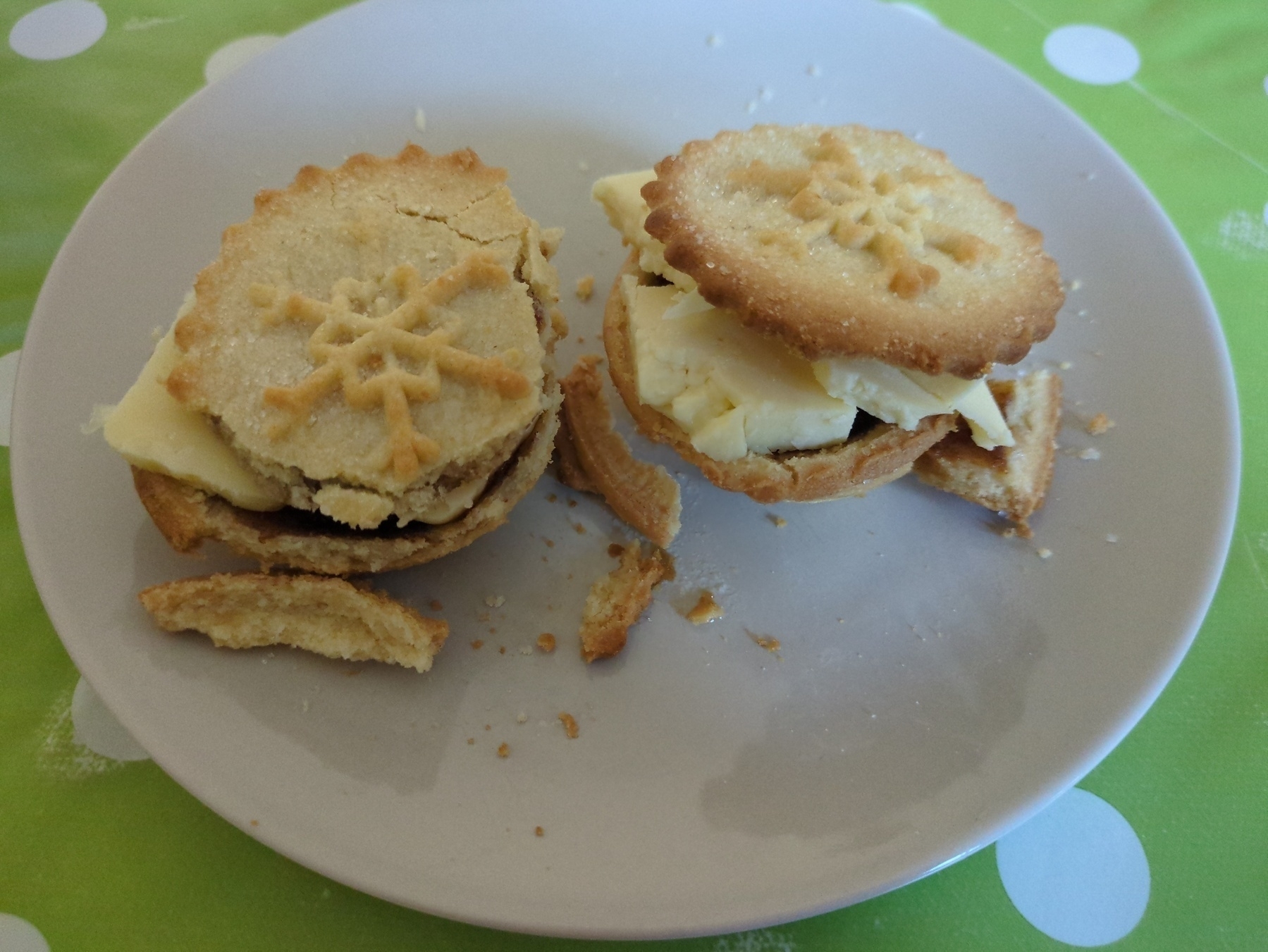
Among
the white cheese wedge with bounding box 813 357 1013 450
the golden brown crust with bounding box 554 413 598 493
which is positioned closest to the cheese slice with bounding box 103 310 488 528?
the golden brown crust with bounding box 554 413 598 493

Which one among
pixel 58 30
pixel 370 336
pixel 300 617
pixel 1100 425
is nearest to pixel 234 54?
pixel 58 30

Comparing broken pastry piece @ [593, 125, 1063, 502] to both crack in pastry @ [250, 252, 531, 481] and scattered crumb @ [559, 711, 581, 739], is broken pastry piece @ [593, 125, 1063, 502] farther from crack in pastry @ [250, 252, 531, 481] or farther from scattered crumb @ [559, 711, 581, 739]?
scattered crumb @ [559, 711, 581, 739]

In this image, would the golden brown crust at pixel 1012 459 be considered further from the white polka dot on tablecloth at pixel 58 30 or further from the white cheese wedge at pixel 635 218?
the white polka dot on tablecloth at pixel 58 30

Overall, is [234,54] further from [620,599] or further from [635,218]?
[620,599]

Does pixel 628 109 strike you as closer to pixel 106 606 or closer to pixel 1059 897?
pixel 106 606

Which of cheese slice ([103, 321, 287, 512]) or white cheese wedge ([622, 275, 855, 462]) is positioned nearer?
cheese slice ([103, 321, 287, 512])
